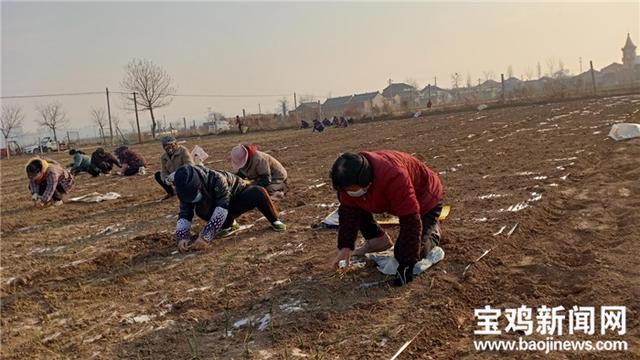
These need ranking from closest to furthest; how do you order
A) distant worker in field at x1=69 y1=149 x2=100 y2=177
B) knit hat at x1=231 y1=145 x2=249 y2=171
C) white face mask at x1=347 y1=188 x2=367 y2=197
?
white face mask at x1=347 y1=188 x2=367 y2=197, knit hat at x1=231 y1=145 x2=249 y2=171, distant worker in field at x1=69 y1=149 x2=100 y2=177

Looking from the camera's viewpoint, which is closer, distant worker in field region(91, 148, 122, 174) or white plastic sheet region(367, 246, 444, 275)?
white plastic sheet region(367, 246, 444, 275)

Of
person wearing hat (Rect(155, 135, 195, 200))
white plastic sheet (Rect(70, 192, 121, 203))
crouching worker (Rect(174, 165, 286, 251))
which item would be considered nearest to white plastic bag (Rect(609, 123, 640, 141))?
crouching worker (Rect(174, 165, 286, 251))

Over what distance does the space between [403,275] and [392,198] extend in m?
0.60

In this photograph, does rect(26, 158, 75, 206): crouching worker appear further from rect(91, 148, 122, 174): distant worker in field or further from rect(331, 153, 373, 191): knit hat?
rect(331, 153, 373, 191): knit hat

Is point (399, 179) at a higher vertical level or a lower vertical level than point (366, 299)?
higher

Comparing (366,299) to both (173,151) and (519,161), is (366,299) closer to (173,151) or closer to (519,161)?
(173,151)

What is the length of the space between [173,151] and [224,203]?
10.00ft

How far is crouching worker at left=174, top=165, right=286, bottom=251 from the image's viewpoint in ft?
15.8

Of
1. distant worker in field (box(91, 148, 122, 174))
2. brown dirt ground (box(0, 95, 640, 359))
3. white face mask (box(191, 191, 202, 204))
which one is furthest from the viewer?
distant worker in field (box(91, 148, 122, 174))

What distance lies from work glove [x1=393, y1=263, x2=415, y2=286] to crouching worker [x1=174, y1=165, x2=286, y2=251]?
1.99m

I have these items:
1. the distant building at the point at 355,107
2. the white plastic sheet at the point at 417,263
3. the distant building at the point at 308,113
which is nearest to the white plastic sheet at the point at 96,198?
the white plastic sheet at the point at 417,263

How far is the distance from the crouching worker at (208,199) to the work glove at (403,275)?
1.99 m

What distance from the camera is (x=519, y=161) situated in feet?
28.9


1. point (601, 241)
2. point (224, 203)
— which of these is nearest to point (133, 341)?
point (224, 203)
